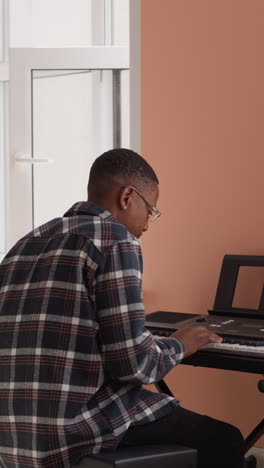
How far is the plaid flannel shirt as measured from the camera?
1729 millimetres

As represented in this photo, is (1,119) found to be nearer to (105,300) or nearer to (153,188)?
(153,188)

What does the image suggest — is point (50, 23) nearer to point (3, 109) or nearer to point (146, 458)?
point (3, 109)

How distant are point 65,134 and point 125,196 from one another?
7.23ft

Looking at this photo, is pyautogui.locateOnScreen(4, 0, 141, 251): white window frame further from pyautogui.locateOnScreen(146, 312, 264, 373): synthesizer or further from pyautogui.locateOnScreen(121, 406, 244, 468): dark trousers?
pyautogui.locateOnScreen(121, 406, 244, 468): dark trousers

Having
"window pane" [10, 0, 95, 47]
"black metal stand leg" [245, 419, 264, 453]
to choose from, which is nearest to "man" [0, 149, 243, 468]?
"black metal stand leg" [245, 419, 264, 453]

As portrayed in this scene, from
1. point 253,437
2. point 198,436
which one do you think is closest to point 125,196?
point 198,436

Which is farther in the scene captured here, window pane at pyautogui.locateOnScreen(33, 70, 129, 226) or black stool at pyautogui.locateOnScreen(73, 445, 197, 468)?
window pane at pyautogui.locateOnScreen(33, 70, 129, 226)

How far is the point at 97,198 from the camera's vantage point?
195 centimetres

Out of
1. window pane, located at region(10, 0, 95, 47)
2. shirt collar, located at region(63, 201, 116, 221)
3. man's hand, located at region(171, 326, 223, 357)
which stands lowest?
man's hand, located at region(171, 326, 223, 357)

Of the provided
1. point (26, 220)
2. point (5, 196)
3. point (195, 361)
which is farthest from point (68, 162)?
point (195, 361)

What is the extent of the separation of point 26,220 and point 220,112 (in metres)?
1.39

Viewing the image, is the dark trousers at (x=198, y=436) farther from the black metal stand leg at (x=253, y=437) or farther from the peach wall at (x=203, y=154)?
the peach wall at (x=203, y=154)

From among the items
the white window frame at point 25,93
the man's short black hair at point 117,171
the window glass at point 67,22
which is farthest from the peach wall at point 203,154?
the window glass at point 67,22

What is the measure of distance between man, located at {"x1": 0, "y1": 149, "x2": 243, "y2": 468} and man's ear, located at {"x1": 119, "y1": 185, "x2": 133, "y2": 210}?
2.6 inches
